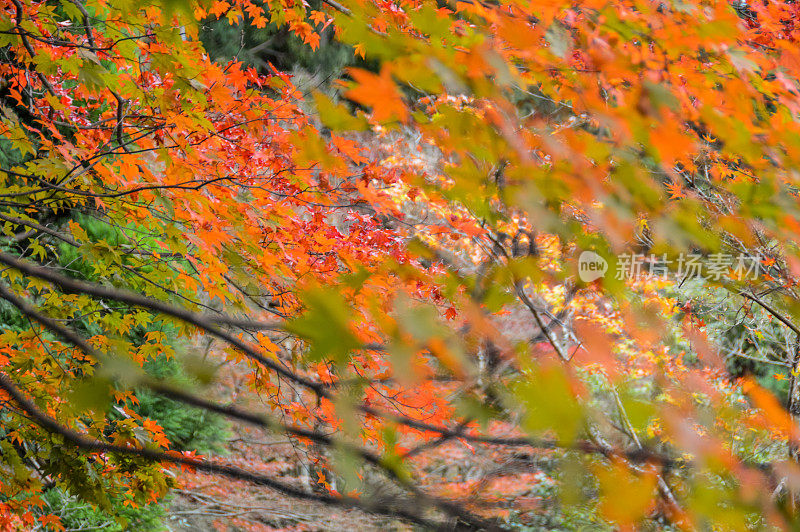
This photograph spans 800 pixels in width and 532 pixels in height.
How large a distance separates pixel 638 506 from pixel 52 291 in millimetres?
2887

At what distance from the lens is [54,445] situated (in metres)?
2.15

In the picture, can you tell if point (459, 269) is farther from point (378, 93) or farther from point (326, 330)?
point (326, 330)

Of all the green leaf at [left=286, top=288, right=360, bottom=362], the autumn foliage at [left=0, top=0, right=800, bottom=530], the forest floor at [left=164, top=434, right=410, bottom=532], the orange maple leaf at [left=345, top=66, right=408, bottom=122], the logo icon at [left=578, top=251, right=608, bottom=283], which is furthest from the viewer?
the forest floor at [left=164, top=434, right=410, bottom=532]

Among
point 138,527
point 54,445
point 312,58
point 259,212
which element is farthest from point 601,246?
point 312,58

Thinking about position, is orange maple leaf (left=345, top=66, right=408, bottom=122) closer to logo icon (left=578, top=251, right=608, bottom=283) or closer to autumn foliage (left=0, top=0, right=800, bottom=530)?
autumn foliage (left=0, top=0, right=800, bottom=530)

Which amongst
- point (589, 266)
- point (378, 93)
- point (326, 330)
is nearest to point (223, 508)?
point (589, 266)

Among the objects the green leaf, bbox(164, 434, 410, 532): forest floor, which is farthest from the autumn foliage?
bbox(164, 434, 410, 532): forest floor

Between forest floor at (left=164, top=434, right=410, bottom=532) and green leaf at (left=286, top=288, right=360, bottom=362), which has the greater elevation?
green leaf at (left=286, top=288, right=360, bottom=362)

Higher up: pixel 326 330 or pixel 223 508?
pixel 326 330

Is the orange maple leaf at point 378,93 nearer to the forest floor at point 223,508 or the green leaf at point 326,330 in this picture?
the green leaf at point 326,330

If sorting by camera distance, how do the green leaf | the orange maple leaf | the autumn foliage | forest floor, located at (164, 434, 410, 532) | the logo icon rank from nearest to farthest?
the green leaf
the autumn foliage
the orange maple leaf
the logo icon
forest floor, located at (164, 434, 410, 532)

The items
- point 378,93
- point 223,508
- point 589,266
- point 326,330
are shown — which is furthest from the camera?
point 223,508

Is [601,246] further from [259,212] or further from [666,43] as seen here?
[259,212]

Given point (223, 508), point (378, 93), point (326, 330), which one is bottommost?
point (223, 508)
